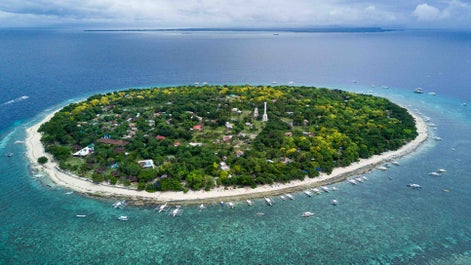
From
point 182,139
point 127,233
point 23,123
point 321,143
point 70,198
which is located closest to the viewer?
point 127,233

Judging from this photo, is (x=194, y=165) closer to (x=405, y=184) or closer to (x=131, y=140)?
(x=131, y=140)

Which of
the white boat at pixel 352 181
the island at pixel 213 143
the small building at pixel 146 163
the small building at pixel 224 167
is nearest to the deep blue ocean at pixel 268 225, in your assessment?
the white boat at pixel 352 181

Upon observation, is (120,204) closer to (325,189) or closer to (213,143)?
(213,143)

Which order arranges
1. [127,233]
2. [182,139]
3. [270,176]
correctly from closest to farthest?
[127,233] → [270,176] → [182,139]

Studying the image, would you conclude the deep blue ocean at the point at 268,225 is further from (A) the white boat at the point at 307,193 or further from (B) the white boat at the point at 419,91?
(B) the white boat at the point at 419,91

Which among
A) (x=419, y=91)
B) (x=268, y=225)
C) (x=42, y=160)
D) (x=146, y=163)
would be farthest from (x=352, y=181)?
(x=419, y=91)

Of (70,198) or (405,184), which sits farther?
(405,184)

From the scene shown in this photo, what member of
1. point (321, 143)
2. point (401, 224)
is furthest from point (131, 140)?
point (401, 224)

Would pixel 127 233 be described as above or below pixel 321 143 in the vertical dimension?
below
